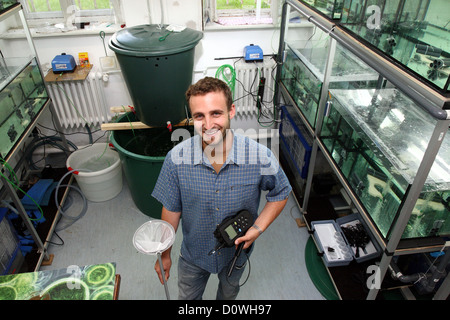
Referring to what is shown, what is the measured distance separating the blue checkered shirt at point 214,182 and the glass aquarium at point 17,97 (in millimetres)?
1089

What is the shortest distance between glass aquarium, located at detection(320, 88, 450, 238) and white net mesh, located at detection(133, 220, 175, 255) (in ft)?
2.98

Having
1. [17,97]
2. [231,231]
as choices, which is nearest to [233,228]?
[231,231]

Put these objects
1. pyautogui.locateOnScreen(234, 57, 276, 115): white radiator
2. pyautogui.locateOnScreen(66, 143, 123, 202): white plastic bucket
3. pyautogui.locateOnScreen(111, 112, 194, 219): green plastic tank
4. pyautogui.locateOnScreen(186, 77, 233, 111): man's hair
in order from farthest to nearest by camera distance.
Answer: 1. pyautogui.locateOnScreen(234, 57, 276, 115): white radiator
2. pyautogui.locateOnScreen(66, 143, 123, 202): white plastic bucket
3. pyautogui.locateOnScreen(111, 112, 194, 219): green plastic tank
4. pyautogui.locateOnScreen(186, 77, 233, 111): man's hair

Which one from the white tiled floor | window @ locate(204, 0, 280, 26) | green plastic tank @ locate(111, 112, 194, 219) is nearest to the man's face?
green plastic tank @ locate(111, 112, 194, 219)

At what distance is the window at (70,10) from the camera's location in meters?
2.63

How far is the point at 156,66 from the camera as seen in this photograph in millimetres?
1897

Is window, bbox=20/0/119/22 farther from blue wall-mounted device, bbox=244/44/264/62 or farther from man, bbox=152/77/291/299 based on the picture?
man, bbox=152/77/291/299

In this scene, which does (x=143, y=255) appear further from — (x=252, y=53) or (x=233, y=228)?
(x=252, y=53)

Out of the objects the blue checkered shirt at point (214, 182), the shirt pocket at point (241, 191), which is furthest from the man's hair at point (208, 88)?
the shirt pocket at point (241, 191)

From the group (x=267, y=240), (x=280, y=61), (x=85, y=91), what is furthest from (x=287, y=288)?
(x=85, y=91)

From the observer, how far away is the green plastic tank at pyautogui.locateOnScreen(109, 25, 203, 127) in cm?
187

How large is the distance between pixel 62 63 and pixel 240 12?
4.88ft
